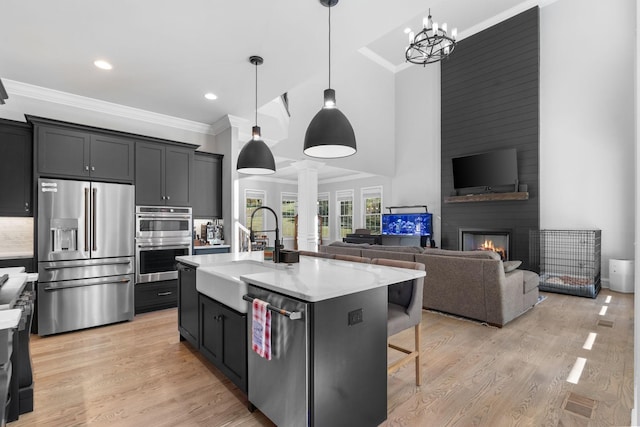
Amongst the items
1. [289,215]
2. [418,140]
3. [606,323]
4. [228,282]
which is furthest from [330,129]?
[289,215]

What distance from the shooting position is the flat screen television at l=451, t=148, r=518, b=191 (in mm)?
6184

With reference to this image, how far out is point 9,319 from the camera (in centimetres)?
120

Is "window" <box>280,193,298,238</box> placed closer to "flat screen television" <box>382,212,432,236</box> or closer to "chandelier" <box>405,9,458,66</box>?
"flat screen television" <box>382,212,432,236</box>

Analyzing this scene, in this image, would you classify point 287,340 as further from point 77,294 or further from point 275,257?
point 77,294

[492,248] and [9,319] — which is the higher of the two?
[9,319]

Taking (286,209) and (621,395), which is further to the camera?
(286,209)

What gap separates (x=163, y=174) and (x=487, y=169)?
6.17 metres

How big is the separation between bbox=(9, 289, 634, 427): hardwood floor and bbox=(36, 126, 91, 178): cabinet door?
1878 millimetres

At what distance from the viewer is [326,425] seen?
157 centimetres

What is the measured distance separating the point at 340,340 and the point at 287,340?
0.29 meters

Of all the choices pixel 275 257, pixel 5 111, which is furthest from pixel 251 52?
pixel 5 111

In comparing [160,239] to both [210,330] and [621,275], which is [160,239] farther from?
[621,275]

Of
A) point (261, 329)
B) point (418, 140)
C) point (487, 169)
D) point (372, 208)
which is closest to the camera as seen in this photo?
point (261, 329)

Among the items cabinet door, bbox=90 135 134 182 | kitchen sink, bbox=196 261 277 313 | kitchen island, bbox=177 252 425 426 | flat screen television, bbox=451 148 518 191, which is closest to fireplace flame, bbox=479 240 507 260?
flat screen television, bbox=451 148 518 191
